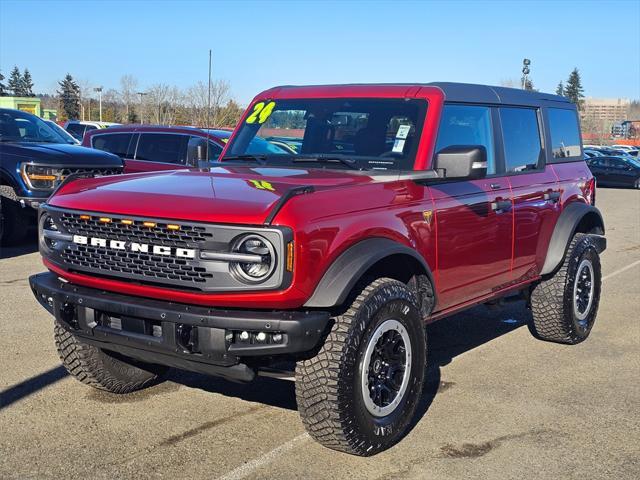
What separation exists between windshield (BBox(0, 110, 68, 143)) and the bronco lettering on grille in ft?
24.5

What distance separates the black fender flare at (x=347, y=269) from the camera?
382 centimetres

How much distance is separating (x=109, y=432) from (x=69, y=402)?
1.96 feet

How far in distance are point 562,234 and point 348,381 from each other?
308 cm

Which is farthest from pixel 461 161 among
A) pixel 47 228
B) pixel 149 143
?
pixel 149 143

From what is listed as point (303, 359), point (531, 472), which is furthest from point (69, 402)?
point (531, 472)

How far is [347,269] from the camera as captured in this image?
155 inches

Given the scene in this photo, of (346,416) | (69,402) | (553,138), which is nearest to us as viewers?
(346,416)

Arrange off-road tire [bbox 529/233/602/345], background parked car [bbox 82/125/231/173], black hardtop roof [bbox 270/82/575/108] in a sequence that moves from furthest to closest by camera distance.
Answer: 1. background parked car [bbox 82/125/231/173]
2. off-road tire [bbox 529/233/602/345]
3. black hardtop roof [bbox 270/82/575/108]

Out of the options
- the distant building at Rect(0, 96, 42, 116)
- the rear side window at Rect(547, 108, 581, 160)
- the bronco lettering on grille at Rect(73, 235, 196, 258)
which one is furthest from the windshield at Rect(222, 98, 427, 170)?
the distant building at Rect(0, 96, 42, 116)

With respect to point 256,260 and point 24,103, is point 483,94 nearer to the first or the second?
point 256,260

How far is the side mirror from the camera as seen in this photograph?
15.3 feet

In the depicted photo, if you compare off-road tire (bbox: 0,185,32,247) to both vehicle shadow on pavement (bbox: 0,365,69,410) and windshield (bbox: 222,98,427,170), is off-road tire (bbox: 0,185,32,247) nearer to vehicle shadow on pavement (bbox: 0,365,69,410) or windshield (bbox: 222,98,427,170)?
vehicle shadow on pavement (bbox: 0,365,69,410)

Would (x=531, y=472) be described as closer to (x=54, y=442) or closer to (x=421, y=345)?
(x=421, y=345)

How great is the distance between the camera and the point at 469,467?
160 inches
